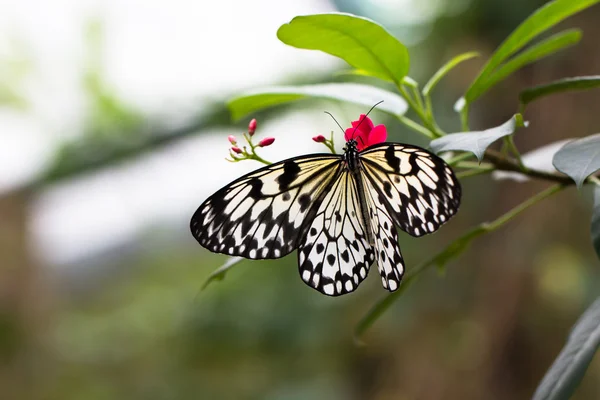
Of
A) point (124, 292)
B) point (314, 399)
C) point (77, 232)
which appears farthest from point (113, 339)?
point (314, 399)

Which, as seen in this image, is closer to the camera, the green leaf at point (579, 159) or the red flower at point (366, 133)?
the green leaf at point (579, 159)

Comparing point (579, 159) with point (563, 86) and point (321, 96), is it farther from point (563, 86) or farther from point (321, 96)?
point (321, 96)

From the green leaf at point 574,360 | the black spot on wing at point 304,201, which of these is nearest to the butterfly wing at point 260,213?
the black spot on wing at point 304,201

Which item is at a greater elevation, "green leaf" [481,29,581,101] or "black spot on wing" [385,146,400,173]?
"green leaf" [481,29,581,101]

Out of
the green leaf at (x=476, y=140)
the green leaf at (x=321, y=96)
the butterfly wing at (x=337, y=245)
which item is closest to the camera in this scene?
the green leaf at (x=476, y=140)

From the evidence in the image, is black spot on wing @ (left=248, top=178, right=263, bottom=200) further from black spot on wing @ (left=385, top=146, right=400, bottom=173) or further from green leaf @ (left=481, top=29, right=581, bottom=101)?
green leaf @ (left=481, top=29, right=581, bottom=101)

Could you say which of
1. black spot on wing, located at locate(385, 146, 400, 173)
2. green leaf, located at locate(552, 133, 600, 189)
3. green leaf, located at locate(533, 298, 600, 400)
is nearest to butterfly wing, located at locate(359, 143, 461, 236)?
black spot on wing, located at locate(385, 146, 400, 173)

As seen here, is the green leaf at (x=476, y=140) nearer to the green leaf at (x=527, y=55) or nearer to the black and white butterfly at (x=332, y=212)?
the black and white butterfly at (x=332, y=212)

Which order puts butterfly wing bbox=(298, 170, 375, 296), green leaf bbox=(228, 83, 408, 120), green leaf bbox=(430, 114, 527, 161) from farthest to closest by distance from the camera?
green leaf bbox=(228, 83, 408, 120) → butterfly wing bbox=(298, 170, 375, 296) → green leaf bbox=(430, 114, 527, 161)
